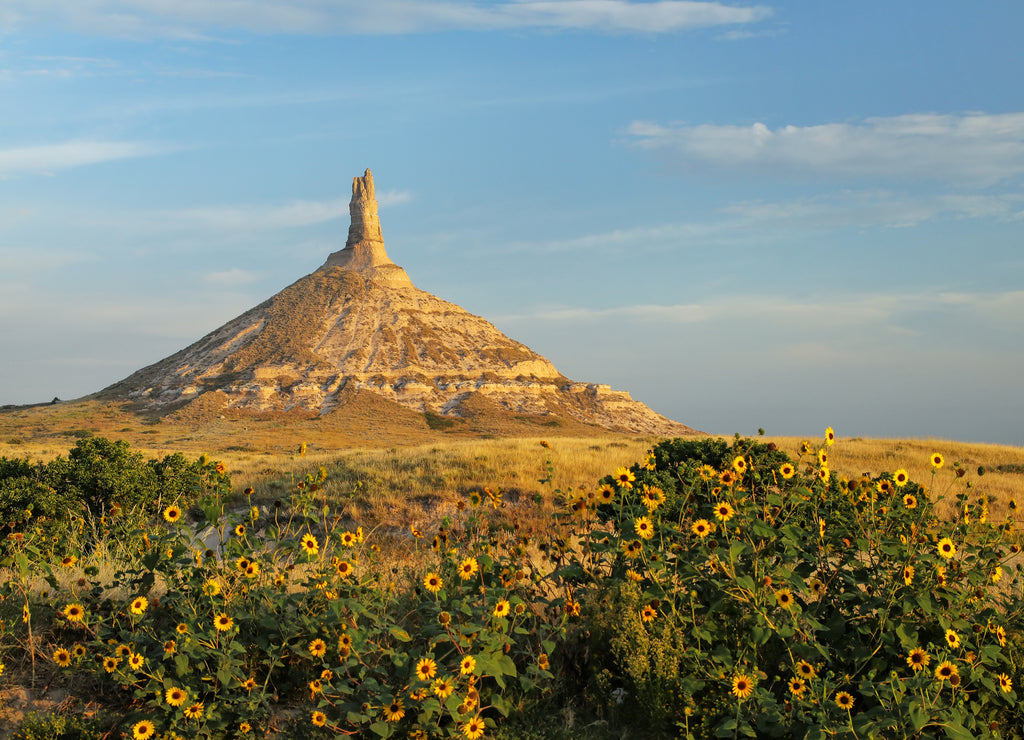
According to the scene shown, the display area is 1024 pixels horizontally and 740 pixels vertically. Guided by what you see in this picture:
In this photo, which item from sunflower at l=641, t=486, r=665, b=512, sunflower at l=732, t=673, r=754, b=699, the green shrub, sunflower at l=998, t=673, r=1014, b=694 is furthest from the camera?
sunflower at l=641, t=486, r=665, b=512

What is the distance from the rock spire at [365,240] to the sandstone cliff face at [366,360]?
0.87 ft

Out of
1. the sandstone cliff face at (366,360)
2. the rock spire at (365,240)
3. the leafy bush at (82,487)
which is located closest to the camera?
the leafy bush at (82,487)

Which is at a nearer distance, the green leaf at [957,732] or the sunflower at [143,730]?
the green leaf at [957,732]

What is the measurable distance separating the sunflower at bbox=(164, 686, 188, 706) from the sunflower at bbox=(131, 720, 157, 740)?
16 cm

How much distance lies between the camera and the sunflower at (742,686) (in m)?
4.25

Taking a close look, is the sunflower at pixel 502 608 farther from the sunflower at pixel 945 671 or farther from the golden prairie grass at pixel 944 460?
the golden prairie grass at pixel 944 460

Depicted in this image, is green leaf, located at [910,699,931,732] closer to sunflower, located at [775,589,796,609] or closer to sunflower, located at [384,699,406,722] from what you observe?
sunflower, located at [775,589,796,609]

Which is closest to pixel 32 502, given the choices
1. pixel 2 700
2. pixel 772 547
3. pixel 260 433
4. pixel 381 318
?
pixel 2 700

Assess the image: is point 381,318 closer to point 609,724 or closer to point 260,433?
point 260,433

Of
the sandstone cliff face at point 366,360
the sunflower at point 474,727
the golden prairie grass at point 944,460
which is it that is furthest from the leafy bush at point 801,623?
the sandstone cliff face at point 366,360

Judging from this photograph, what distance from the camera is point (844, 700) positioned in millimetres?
4234

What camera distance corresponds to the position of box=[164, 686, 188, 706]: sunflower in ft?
14.7

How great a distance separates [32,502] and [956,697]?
1528 cm

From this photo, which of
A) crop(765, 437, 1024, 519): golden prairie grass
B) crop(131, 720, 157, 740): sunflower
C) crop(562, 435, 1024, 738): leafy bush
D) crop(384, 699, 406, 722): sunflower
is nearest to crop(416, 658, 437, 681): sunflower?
crop(384, 699, 406, 722): sunflower
